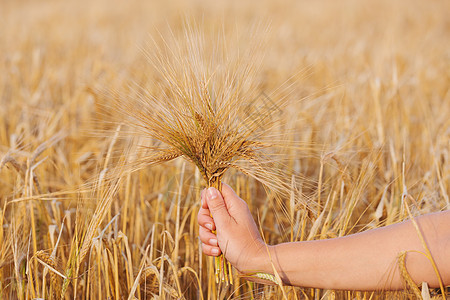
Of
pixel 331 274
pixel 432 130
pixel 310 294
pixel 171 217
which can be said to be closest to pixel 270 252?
pixel 331 274

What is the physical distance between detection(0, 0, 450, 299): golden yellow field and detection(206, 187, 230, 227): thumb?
0.36 ft

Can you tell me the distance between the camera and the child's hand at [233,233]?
835 mm

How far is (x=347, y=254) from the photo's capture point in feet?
2.64

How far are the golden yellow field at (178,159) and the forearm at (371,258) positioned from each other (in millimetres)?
78

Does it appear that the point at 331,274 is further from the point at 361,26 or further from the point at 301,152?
the point at 361,26

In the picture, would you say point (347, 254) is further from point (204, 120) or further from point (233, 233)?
point (204, 120)

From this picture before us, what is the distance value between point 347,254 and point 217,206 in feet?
0.78

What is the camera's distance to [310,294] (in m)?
1.01

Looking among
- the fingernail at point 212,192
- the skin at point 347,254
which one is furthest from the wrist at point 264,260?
the fingernail at point 212,192

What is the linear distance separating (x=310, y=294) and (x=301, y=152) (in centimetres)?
67

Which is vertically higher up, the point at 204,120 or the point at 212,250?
the point at 204,120

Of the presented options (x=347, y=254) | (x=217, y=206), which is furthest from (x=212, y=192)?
(x=347, y=254)

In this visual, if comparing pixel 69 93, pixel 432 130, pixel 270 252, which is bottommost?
pixel 270 252

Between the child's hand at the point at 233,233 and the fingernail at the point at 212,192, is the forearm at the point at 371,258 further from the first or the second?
the fingernail at the point at 212,192
